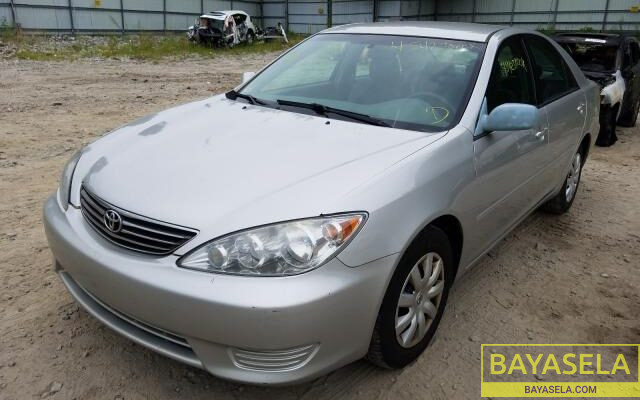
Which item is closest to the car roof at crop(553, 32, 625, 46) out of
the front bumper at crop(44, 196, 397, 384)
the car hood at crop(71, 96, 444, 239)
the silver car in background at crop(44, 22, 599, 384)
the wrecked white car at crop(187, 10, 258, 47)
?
the silver car in background at crop(44, 22, 599, 384)

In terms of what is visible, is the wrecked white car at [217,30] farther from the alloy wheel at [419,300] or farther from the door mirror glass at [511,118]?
the alloy wheel at [419,300]

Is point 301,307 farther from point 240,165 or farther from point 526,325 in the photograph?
point 526,325

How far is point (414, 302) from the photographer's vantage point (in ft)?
7.94

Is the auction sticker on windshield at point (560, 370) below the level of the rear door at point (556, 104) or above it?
below

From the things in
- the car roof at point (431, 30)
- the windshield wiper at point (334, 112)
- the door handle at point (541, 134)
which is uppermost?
the car roof at point (431, 30)

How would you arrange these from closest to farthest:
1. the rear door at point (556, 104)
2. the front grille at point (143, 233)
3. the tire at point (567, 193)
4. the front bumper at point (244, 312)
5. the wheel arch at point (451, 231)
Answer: the front bumper at point (244, 312) → the front grille at point (143, 233) → the wheel arch at point (451, 231) → the rear door at point (556, 104) → the tire at point (567, 193)

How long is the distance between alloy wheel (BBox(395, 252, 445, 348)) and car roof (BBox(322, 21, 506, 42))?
5.04 ft

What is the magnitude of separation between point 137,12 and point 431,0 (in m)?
15.0

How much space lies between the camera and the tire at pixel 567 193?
441 cm

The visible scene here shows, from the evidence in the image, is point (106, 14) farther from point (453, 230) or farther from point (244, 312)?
point (244, 312)

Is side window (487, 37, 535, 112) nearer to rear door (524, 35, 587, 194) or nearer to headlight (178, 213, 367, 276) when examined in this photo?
rear door (524, 35, 587, 194)

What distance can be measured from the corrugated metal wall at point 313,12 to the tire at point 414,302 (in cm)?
2208

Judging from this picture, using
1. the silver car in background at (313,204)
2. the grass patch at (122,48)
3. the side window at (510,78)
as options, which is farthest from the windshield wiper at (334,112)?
the grass patch at (122,48)

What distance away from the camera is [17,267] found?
3.34 meters
